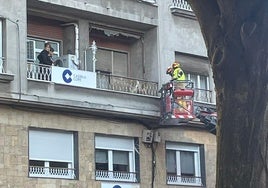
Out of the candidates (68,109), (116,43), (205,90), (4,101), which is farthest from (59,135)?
(205,90)

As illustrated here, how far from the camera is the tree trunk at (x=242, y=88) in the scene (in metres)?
8.58

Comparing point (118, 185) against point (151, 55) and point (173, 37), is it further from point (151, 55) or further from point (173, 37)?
point (173, 37)

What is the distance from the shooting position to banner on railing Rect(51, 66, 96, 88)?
2038cm

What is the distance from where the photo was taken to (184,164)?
23.8 metres

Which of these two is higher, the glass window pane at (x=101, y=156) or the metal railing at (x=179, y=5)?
the metal railing at (x=179, y=5)

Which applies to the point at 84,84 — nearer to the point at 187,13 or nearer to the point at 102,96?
the point at 102,96

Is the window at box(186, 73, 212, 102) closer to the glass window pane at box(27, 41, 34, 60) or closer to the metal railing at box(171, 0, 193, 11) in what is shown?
the metal railing at box(171, 0, 193, 11)

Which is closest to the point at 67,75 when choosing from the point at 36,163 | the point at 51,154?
the point at 51,154

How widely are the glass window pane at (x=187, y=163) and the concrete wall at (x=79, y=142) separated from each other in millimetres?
424

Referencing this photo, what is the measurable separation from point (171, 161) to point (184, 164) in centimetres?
59

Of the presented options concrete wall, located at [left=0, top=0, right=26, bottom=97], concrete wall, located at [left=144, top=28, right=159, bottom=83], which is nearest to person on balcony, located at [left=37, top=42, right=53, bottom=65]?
concrete wall, located at [left=0, top=0, right=26, bottom=97]

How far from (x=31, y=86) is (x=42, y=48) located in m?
1.98

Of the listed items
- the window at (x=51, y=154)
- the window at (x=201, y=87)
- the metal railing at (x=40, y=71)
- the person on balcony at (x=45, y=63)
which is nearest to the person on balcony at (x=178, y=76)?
the window at (x=201, y=87)

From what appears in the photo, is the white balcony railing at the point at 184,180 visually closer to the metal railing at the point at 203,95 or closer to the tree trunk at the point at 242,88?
the metal railing at the point at 203,95
